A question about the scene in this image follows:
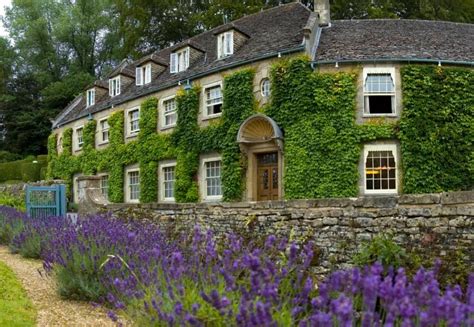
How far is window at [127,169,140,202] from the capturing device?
24486 millimetres

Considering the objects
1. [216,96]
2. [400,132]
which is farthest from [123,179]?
[400,132]

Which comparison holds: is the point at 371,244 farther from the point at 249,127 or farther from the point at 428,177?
the point at 249,127

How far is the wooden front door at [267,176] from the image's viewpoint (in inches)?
730

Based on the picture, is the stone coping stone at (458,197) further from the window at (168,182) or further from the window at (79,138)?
the window at (79,138)

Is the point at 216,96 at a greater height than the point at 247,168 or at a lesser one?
greater

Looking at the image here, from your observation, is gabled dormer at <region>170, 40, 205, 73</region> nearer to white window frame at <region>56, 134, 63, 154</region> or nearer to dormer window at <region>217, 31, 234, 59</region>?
dormer window at <region>217, 31, 234, 59</region>

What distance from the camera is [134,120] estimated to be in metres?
25.0

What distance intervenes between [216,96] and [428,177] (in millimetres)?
8892

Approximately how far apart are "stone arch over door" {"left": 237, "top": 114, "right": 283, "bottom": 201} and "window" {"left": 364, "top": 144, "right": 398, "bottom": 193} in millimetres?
3055

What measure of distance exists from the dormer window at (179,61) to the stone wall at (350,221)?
13516 millimetres

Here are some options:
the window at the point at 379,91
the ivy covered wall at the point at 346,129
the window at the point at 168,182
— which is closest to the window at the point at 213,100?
the ivy covered wall at the point at 346,129

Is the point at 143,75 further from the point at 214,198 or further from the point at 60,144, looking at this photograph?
the point at 60,144

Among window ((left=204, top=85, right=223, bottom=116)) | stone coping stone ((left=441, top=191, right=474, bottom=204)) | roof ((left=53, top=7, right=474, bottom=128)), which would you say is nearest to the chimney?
roof ((left=53, top=7, right=474, bottom=128))

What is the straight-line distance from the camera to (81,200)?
1418 centimetres
